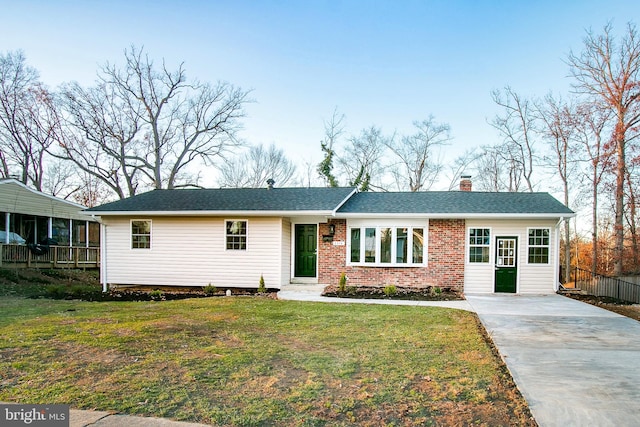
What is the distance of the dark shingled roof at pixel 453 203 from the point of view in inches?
526

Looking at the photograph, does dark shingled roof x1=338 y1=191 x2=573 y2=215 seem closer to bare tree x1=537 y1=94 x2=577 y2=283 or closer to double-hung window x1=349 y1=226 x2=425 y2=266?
double-hung window x1=349 y1=226 x2=425 y2=266

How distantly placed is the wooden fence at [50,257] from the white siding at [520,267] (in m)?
17.5

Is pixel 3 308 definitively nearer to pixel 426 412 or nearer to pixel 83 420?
A: pixel 83 420

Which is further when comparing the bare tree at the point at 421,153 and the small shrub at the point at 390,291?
the bare tree at the point at 421,153

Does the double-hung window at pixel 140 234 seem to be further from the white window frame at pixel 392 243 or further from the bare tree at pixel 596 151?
the bare tree at pixel 596 151

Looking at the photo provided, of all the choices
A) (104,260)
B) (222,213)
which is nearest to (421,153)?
(222,213)

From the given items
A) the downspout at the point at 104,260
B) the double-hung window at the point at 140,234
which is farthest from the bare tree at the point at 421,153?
the downspout at the point at 104,260

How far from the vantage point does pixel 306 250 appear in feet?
47.3

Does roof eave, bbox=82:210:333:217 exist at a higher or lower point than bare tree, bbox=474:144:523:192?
lower

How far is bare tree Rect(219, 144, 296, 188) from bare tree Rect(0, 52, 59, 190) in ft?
40.7

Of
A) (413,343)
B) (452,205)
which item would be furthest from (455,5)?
(413,343)

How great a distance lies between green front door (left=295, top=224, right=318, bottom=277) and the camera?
563 inches

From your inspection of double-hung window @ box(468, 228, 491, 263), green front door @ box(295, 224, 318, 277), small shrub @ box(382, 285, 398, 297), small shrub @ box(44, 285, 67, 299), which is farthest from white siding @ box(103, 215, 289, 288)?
double-hung window @ box(468, 228, 491, 263)
